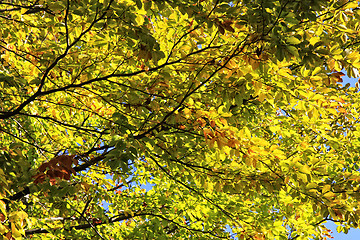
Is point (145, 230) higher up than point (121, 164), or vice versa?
point (145, 230)

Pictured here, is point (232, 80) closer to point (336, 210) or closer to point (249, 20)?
point (249, 20)

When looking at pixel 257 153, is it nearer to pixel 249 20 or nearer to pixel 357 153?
pixel 249 20

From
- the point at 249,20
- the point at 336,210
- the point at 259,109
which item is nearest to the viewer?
the point at 249,20

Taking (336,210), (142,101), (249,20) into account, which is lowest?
(336,210)

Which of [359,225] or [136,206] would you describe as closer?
[359,225]

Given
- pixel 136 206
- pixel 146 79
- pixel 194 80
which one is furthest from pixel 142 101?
pixel 136 206

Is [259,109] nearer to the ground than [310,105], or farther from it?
farther from it

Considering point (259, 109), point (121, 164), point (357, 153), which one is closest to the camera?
point (121, 164)

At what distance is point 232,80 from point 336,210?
165cm

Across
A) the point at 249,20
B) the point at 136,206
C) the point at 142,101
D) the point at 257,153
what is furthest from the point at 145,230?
the point at 249,20

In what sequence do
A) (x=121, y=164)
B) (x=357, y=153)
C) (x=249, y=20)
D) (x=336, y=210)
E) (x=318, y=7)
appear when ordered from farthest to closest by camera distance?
(x=357, y=153) → (x=336, y=210) → (x=121, y=164) → (x=249, y=20) → (x=318, y=7)

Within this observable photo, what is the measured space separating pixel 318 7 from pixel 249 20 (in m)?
0.49

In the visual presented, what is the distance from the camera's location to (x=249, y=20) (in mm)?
2359

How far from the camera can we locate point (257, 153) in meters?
3.03
